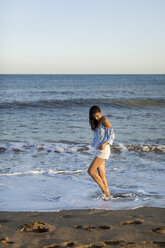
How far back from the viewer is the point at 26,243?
11.9ft

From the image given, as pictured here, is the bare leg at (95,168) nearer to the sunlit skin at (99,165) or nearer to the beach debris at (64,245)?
the sunlit skin at (99,165)

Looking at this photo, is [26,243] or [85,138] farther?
[85,138]

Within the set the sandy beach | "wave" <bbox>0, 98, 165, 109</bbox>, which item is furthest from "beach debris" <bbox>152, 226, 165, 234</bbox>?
"wave" <bbox>0, 98, 165, 109</bbox>

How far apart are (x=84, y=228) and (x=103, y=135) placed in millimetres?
1896

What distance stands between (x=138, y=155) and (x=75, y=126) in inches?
219

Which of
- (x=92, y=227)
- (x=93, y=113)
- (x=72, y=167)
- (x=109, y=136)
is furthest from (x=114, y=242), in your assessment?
(x=72, y=167)

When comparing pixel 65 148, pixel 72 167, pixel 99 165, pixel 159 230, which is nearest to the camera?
pixel 159 230

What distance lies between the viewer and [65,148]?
33.6 feet

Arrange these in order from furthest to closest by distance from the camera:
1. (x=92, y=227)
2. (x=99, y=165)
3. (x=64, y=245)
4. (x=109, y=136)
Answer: (x=99, y=165), (x=109, y=136), (x=92, y=227), (x=64, y=245)

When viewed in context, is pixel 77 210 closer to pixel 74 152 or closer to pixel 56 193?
pixel 56 193

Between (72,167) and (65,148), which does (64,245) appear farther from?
(65,148)

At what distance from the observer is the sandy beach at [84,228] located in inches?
143

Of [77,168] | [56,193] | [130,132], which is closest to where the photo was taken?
[56,193]

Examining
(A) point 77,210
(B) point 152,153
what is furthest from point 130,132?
(A) point 77,210
